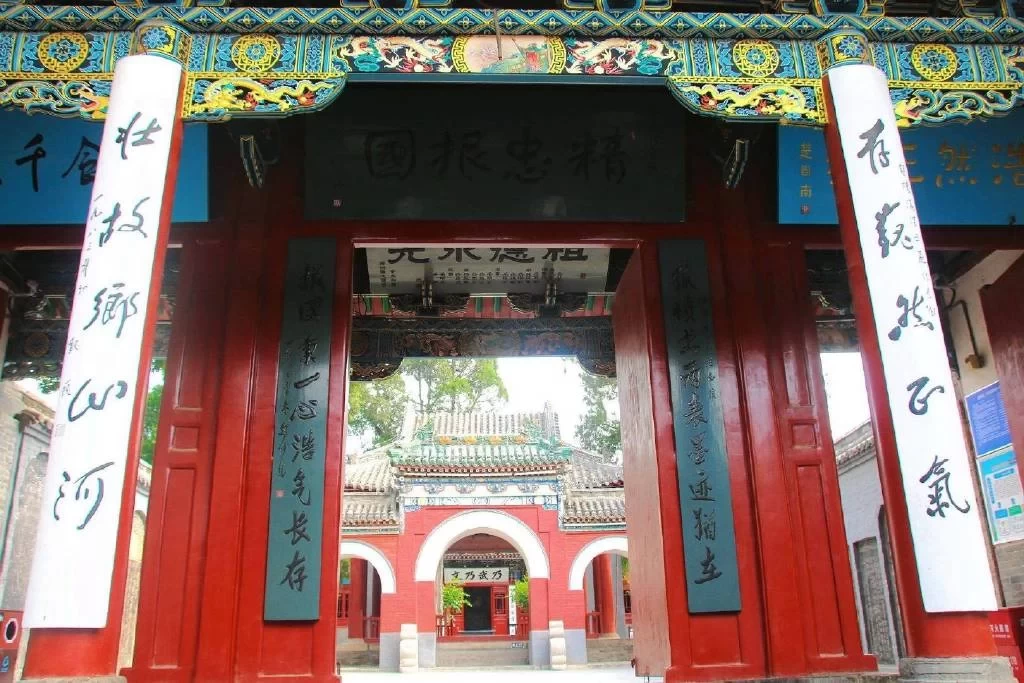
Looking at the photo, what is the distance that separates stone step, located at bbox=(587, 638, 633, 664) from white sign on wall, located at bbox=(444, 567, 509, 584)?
426cm

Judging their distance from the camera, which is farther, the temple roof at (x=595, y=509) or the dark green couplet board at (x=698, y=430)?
the temple roof at (x=595, y=509)

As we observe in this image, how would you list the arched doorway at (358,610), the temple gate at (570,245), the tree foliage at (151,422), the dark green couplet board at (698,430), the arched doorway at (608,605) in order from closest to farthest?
1. the temple gate at (570,245)
2. the dark green couplet board at (698,430)
3. the arched doorway at (608,605)
4. the tree foliage at (151,422)
5. the arched doorway at (358,610)

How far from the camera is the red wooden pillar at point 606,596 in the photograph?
19344mm

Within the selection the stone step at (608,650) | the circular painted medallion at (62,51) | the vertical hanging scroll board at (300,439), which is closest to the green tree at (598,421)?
the stone step at (608,650)

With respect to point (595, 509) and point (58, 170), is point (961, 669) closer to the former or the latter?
point (58, 170)

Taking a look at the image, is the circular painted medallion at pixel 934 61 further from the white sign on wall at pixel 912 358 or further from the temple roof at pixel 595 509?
the temple roof at pixel 595 509

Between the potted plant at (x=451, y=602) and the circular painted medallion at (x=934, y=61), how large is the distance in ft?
59.3

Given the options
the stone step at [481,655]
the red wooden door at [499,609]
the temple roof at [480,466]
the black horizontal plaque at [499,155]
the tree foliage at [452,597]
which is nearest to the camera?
the black horizontal plaque at [499,155]

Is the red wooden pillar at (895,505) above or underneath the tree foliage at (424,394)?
underneath

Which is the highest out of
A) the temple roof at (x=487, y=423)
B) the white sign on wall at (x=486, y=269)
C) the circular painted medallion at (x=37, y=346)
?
the temple roof at (x=487, y=423)

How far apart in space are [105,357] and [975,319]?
663cm

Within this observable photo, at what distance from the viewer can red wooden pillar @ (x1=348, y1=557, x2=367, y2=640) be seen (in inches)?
Answer: 763

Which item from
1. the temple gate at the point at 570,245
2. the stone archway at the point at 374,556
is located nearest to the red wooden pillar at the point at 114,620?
the temple gate at the point at 570,245

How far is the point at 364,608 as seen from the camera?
19.8m
